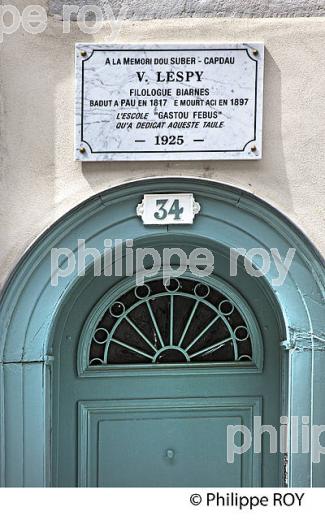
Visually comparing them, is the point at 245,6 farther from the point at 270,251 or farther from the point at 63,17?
the point at 270,251

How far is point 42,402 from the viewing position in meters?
4.44

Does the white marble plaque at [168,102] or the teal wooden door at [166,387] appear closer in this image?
the white marble plaque at [168,102]

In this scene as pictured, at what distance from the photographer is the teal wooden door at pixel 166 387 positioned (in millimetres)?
4781

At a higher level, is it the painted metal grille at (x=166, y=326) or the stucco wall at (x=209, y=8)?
the stucco wall at (x=209, y=8)

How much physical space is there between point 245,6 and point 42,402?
226cm

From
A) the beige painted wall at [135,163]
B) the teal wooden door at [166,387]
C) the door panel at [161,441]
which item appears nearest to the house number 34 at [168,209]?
the beige painted wall at [135,163]

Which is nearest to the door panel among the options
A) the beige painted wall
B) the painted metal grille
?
the painted metal grille

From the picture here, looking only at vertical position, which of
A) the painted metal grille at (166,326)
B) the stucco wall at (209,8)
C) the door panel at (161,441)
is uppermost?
the stucco wall at (209,8)

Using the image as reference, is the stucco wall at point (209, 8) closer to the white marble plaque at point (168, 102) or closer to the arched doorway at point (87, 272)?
the white marble plaque at point (168, 102)

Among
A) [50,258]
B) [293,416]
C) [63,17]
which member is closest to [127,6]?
[63,17]

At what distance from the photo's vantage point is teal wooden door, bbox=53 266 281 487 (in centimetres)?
478

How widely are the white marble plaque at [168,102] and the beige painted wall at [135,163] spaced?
58 mm

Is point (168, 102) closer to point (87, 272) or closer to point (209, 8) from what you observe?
point (209, 8)

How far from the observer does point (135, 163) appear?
4.48 m
